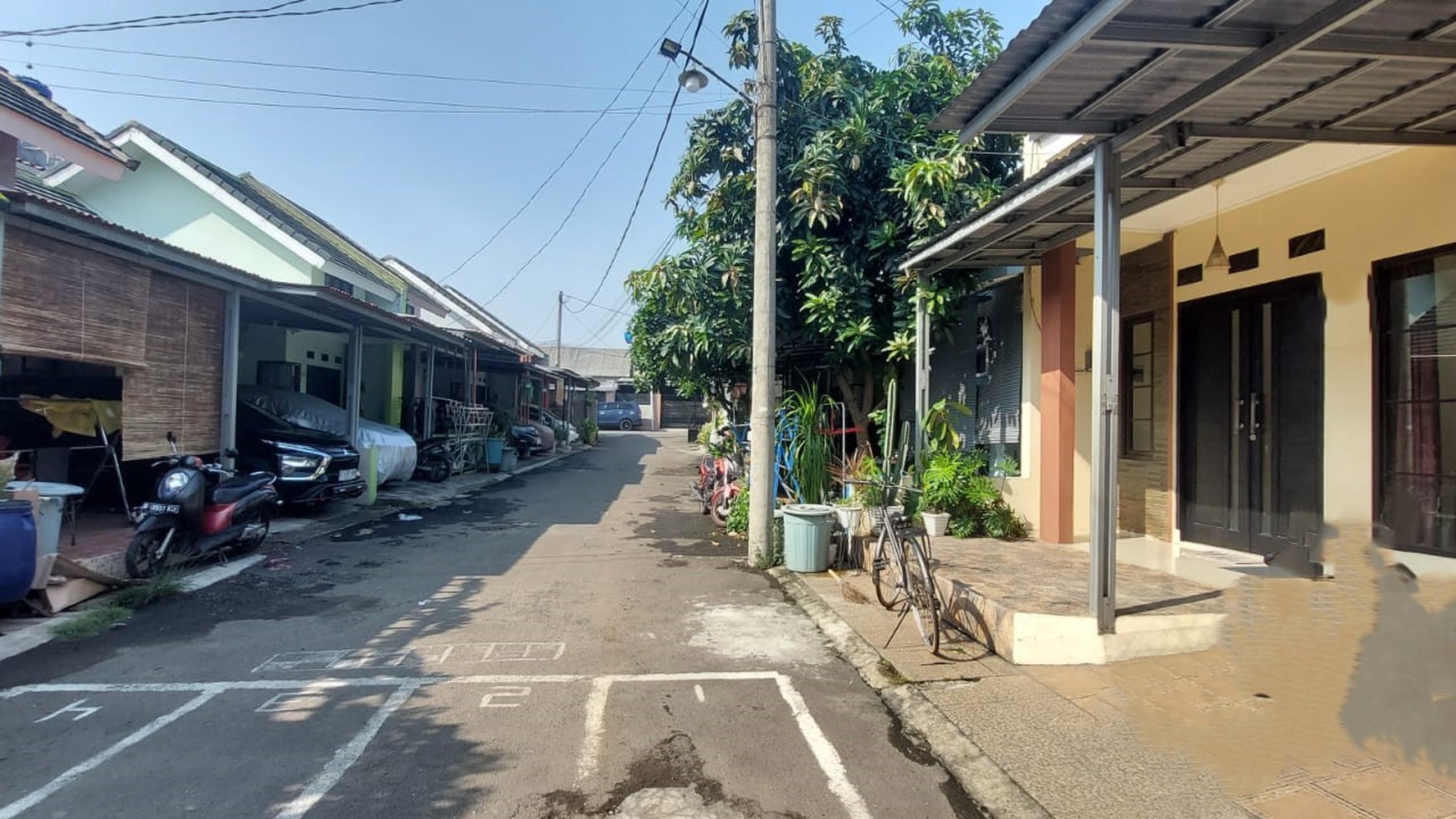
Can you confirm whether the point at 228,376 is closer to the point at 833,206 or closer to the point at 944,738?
the point at 833,206

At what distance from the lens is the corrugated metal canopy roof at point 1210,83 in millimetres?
3535

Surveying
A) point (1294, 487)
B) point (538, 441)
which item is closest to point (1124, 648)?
point (1294, 487)

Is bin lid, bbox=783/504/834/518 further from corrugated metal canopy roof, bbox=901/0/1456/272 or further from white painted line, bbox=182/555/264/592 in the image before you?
white painted line, bbox=182/555/264/592

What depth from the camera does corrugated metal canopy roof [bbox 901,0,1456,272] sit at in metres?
3.54

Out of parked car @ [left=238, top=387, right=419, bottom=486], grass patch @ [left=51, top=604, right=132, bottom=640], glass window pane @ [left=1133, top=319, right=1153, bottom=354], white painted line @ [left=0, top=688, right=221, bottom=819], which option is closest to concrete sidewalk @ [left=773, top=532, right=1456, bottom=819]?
glass window pane @ [left=1133, top=319, right=1153, bottom=354]

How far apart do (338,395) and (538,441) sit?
22.8 ft

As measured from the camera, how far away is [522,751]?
3.62 meters

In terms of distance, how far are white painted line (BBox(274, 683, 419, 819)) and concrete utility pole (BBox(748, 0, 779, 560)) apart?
447 centimetres

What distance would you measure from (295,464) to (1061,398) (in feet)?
31.3

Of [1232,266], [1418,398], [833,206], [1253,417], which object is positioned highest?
[833,206]

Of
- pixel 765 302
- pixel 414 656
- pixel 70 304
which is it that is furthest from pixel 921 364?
pixel 70 304

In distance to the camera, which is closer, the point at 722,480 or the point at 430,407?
the point at 722,480

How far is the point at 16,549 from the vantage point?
17.1 feet

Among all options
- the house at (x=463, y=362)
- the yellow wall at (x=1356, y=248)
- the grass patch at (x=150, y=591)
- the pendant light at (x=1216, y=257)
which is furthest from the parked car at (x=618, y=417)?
the yellow wall at (x=1356, y=248)
